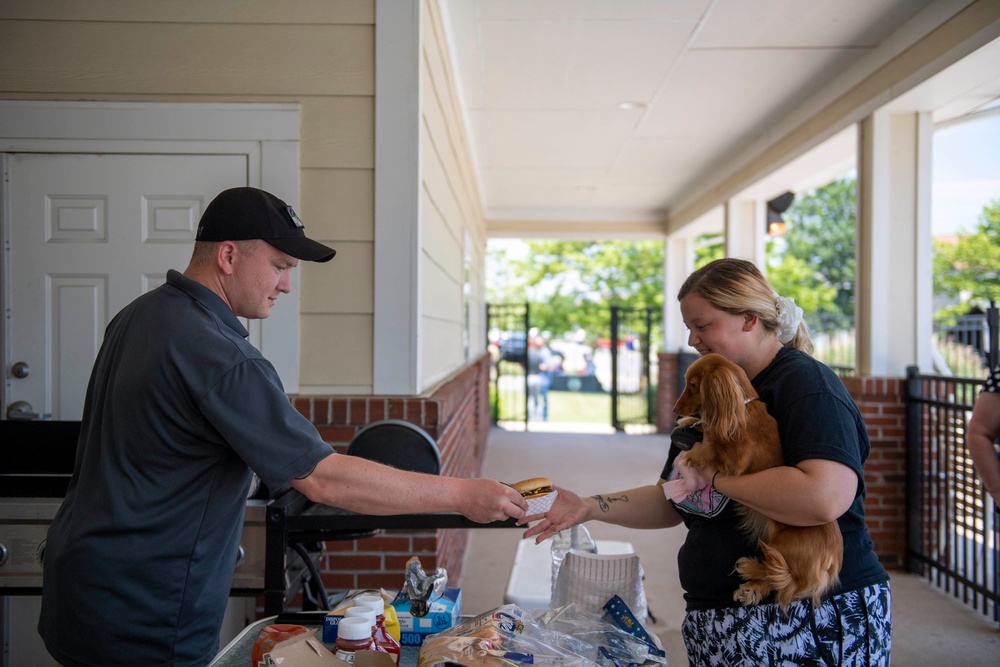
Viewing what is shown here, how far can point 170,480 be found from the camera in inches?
58.6

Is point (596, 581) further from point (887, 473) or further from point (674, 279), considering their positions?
point (674, 279)

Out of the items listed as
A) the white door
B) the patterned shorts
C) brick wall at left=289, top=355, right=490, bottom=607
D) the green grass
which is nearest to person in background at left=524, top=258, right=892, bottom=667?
the patterned shorts

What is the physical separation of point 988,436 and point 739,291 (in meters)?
1.97

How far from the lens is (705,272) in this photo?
1.78m

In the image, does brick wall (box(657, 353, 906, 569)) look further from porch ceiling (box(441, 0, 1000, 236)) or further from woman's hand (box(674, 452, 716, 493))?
woman's hand (box(674, 452, 716, 493))

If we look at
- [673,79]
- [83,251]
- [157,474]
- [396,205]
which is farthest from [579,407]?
[157,474]

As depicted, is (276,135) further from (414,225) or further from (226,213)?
(226,213)

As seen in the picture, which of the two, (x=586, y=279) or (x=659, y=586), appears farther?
(x=586, y=279)

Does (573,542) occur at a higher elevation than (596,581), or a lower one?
lower

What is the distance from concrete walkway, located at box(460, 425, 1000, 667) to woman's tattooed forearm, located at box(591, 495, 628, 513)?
1.94m

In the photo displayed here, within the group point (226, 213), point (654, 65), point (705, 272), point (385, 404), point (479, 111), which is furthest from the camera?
point (479, 111)

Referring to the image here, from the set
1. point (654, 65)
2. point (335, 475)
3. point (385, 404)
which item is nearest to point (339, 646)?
point (335, 475)

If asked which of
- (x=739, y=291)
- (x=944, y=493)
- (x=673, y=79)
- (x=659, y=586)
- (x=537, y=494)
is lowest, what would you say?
(x=659, y=586)

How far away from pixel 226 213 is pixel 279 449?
0.54m
